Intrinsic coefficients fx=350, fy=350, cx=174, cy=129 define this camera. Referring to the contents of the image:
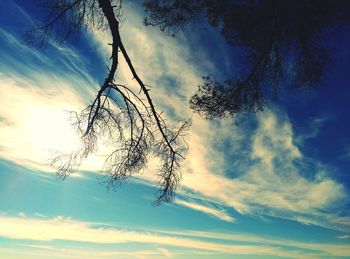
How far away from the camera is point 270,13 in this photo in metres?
6.83

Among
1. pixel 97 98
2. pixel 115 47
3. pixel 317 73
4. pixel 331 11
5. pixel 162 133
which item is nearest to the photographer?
pixel 115 47

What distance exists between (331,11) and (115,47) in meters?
4.65

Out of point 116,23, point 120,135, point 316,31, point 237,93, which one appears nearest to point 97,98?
point 120,135

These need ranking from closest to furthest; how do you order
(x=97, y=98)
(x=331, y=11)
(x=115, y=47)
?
(x=115, y=47) → (x=97, y=98) → (x=331, y=11)

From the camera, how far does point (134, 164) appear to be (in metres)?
5.23

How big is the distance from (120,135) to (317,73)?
4.56m

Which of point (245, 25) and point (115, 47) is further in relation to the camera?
point (245, 25)

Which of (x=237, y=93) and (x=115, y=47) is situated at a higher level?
(x=237, y=93)

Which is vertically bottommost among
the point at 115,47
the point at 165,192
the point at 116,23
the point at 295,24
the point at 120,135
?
the point at 165,192

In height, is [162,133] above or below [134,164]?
above

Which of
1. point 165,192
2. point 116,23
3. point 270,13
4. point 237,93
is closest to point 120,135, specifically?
point 165,192

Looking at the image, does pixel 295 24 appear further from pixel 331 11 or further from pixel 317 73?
pixel 317 73

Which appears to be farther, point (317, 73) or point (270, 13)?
point (317, 73)

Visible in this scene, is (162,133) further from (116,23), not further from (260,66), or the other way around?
(260,66)
